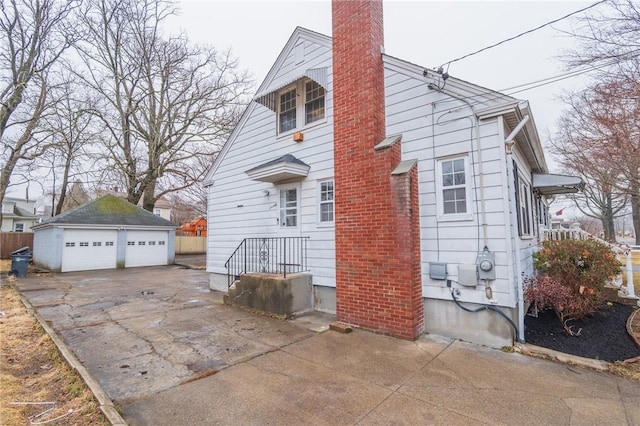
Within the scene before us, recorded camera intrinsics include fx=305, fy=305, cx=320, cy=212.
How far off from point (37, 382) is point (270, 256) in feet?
16.2

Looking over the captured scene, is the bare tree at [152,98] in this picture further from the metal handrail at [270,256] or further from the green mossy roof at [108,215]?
the metal handrail at [270,256]

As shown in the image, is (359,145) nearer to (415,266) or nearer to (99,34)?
(415,266)

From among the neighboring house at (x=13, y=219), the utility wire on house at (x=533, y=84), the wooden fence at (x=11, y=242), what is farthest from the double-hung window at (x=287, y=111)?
the neighboring house at (x=13, y=219)

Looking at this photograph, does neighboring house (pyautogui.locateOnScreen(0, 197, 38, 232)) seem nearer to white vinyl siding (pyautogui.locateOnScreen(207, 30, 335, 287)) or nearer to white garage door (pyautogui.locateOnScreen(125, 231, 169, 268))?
white garage door (pyautogui.locateOnScreen(125, 231, 169, 268))

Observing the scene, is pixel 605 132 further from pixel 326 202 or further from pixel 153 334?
pixel 153 334

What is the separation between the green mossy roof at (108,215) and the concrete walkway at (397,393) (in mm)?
17290

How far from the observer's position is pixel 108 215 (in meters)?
17.9

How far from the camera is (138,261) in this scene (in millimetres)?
18531

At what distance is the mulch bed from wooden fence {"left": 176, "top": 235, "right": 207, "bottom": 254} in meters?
27.5

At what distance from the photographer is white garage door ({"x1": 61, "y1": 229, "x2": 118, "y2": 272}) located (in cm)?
1608

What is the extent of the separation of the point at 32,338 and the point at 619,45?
12862mm

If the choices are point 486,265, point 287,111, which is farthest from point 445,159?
point 287,111

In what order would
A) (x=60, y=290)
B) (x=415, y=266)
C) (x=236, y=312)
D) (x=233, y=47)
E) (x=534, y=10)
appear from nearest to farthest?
1. (x=415, y=266)
2. (x=534, y=10)
3. (x=236, y=312)
4. (x=60, y=290)
5. (x=233, y=47)

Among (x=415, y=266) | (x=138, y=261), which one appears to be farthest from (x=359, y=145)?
(x=138, y=261)
